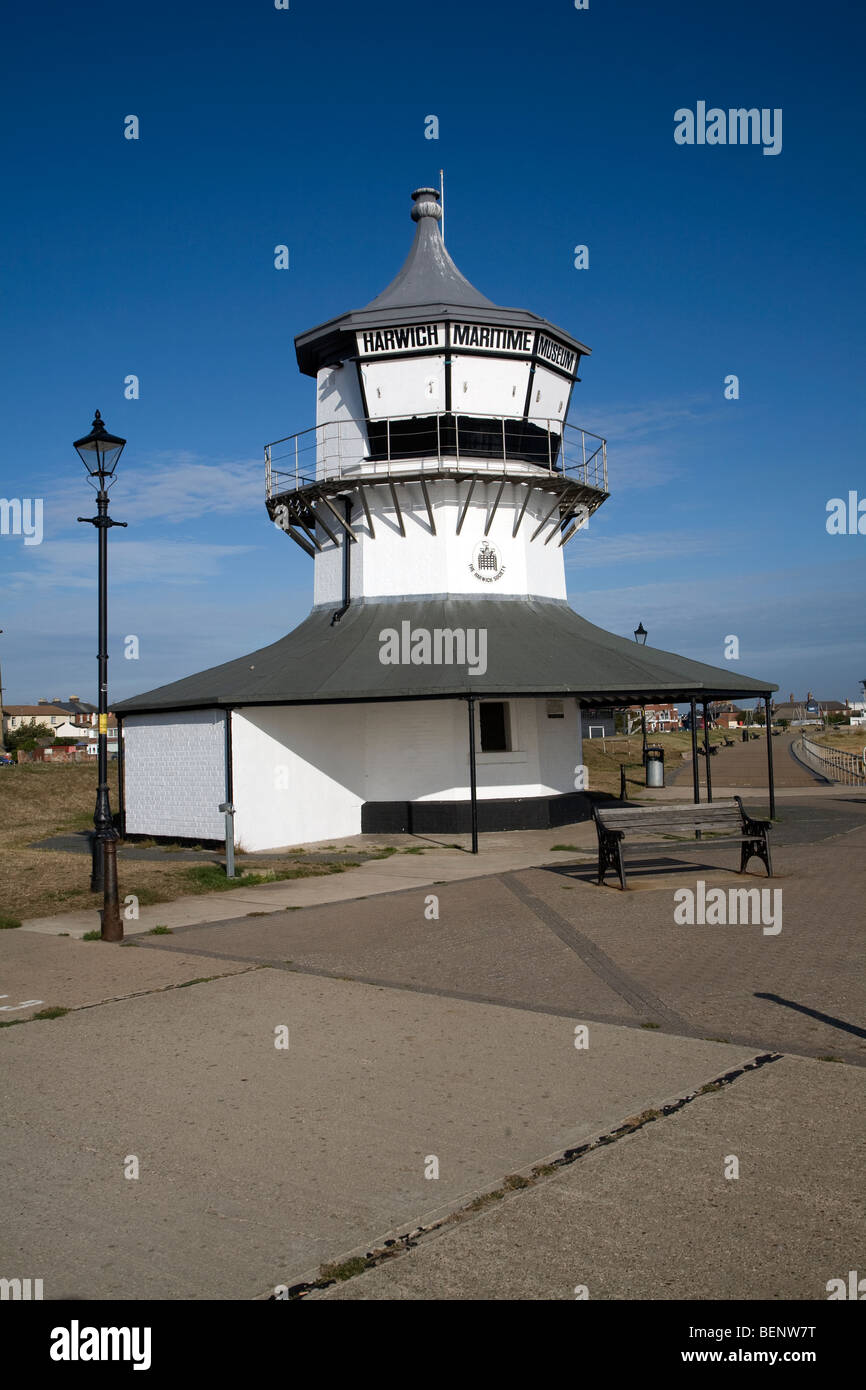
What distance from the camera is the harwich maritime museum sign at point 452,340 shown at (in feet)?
74.4

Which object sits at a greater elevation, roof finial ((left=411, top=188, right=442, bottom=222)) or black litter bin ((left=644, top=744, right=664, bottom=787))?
roof finial ((left=411, top=188, right=442, bottom=222))

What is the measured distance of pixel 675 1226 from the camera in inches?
168

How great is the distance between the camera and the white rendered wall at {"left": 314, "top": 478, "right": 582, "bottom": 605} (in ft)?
75.4

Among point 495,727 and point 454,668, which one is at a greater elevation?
point 454,668

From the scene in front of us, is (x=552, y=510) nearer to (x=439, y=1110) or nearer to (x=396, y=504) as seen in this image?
(x=396, y=504)

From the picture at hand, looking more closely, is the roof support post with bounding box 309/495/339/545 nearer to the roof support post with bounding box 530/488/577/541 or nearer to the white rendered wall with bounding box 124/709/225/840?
the roof support post with bounding box 530/488/577/541

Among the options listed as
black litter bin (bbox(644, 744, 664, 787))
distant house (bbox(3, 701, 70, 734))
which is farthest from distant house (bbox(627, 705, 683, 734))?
black litter bin (bbox(644, 744, 664, 787))

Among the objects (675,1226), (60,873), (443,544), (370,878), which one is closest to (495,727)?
(443,544)

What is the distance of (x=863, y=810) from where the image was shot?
23953 millimetres

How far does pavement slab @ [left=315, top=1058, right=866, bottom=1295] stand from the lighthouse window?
1678cm

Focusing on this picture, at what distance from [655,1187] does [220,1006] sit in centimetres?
443

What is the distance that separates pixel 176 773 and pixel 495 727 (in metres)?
6.68

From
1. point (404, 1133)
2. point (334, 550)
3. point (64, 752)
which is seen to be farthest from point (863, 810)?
point (64, 752)

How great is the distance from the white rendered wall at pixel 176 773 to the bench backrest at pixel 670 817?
27.3 ft
